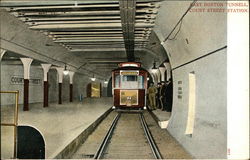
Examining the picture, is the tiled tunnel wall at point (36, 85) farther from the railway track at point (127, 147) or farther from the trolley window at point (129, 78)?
the railway track at point (127, 147)

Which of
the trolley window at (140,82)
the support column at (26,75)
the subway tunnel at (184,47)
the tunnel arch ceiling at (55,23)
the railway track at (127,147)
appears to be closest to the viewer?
the subway tunnel at (184,47)

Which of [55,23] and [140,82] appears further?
[140,82]

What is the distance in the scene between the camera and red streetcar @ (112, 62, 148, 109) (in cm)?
1927

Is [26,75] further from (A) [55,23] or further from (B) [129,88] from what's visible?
(A) [55,23]

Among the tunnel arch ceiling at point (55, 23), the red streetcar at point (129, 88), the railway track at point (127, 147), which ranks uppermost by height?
the tunnel arch ceiling at point (55, 23)

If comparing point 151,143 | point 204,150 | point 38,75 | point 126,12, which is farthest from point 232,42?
point 38,75

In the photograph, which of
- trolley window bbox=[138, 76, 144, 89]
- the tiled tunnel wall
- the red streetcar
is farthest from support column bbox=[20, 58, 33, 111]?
trolley window bbox=[138, 76, 144, 89]

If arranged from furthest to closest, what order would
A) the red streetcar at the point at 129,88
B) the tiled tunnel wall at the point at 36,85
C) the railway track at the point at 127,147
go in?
the tiled tunnel wall at the point at 36,85 → the red streetcar at the point at 129,88 → the railway track at the point at 127,147

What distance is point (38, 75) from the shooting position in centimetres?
2667

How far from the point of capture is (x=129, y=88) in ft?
63.4

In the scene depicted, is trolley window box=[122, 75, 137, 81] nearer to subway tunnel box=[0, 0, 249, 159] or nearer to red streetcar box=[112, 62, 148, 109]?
red streetcar box=[112, 62, 148, 109]

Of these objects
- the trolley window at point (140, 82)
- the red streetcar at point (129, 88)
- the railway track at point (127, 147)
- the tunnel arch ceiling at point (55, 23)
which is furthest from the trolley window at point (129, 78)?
the railway track at point (127, 147)

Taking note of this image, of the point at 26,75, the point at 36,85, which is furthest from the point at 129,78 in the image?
the point at 36,85

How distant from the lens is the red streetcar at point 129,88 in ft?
63.2
